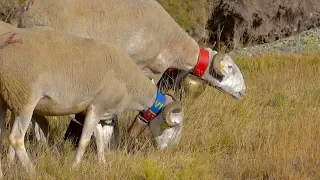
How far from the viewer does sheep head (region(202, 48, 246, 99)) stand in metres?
9.69

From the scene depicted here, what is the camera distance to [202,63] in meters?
9.77

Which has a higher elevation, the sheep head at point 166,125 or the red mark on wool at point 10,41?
the red mark on wool at point 10,41

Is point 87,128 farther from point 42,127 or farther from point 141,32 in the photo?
point 141,32

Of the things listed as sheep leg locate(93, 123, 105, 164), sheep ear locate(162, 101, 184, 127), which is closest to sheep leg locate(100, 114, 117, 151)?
sheep leg locate(93, 123, 105, 164)

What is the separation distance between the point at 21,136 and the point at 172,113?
1.92 meters

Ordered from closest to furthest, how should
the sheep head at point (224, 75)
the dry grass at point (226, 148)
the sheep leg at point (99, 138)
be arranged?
the dry grass at point (226, 148) → the sheep leg at point (99, 138) → the sheep head at point (224, 75)

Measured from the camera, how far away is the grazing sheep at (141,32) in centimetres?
846

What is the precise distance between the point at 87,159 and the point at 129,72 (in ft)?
3.28

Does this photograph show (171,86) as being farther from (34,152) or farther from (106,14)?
(34,152)

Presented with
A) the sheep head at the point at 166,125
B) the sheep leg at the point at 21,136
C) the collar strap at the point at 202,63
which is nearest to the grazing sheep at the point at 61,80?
the sheep leg at the point at 21,136

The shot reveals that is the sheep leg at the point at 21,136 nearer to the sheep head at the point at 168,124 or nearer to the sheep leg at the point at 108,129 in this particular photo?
the sheep leg at the point at 108,129

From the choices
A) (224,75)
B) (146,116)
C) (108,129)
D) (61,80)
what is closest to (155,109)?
(146,116)

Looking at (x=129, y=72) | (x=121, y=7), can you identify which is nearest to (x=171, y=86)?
(x=121, y=7)

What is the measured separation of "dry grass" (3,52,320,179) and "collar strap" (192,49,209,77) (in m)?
0.50
